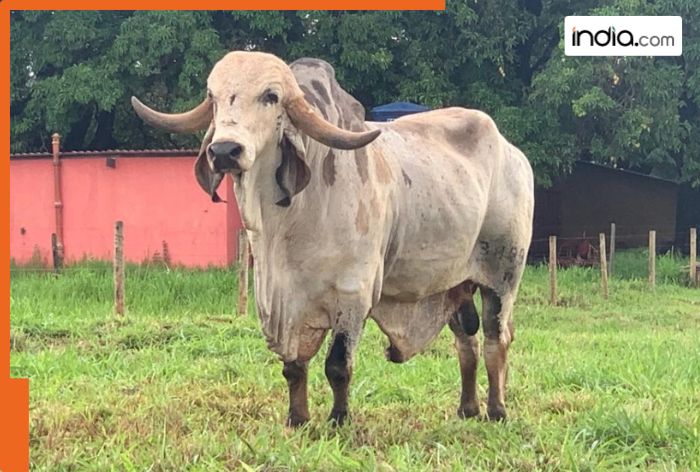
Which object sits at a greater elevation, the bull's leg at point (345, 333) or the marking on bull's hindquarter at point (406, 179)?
the marking on bull's hindquarter at point (406, 179)

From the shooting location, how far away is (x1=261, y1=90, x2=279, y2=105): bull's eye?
3.23m

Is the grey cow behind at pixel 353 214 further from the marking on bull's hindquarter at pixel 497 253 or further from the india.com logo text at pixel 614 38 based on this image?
the india.com logo text at pixel 614 38

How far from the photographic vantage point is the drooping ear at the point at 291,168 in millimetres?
3361

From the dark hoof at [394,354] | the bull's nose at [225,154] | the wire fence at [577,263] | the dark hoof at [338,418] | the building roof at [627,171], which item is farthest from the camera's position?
the building roof at [627,171]

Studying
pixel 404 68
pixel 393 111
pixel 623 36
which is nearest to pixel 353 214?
pixel 393 111

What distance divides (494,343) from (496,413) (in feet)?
1.13

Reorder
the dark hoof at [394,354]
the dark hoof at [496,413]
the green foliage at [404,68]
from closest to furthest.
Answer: the dark hoof at [394,354] < the dark hoof at [496,413] < the green foliage at [404,68]

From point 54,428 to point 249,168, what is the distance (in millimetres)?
1584

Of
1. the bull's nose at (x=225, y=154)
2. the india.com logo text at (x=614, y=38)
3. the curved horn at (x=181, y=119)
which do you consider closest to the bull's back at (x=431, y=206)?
the curved horn at (x=181, y=119)

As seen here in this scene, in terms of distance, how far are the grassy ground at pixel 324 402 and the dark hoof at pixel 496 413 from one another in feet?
0.22

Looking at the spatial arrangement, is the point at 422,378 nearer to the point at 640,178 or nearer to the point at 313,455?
the point at 313,455

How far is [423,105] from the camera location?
1349cm

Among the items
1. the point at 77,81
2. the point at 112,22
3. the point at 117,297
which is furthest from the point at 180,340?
the point at 112,22

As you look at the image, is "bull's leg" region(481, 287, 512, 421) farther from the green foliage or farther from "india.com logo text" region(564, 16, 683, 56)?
"india.com logo text" region(564, 16, 683, 56)
